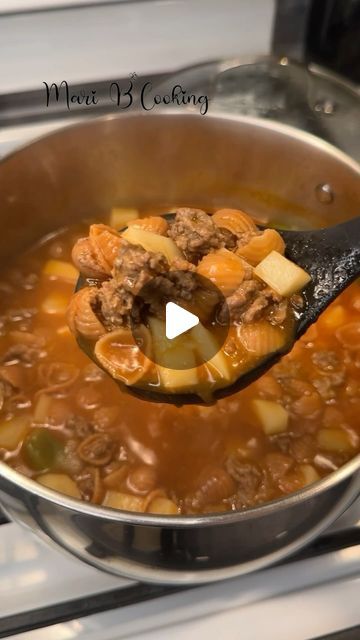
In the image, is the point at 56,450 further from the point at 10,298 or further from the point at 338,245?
the point at 338,245

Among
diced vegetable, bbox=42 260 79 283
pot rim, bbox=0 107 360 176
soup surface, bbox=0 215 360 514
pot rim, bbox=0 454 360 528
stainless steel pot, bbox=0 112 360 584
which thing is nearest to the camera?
pot rim, bbox=0 454 360 528

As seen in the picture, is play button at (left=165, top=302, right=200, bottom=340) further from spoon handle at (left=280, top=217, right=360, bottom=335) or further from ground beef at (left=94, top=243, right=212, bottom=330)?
spoon handle at (left=280, top=217, right=360, bottom=335)

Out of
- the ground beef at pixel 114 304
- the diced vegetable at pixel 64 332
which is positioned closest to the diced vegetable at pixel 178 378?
the ground beef at pixel 114 304

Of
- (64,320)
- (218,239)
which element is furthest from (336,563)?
(64,320)

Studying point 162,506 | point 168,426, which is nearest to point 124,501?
point 162,506

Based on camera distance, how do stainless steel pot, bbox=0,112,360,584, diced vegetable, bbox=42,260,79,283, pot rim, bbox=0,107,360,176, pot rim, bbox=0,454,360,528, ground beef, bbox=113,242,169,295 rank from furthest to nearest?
diced vegetable, bbox=42,260,79,283
pot rim, bbox=0,107,360,176
ground beef, bbox=113,242,169,295
stainless steel pot, bbox=0,112,360,584
pot rim, bbox=0,454,360,528

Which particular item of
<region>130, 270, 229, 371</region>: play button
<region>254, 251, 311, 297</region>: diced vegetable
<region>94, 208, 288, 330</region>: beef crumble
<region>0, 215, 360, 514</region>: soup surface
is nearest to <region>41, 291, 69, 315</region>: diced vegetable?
<region>0, 215, 360, 514</region>: soup surface

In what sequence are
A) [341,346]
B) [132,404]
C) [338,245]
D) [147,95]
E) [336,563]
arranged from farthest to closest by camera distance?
[147,95] < [341,346] < [132,404] < [338,245] < [336,563]
